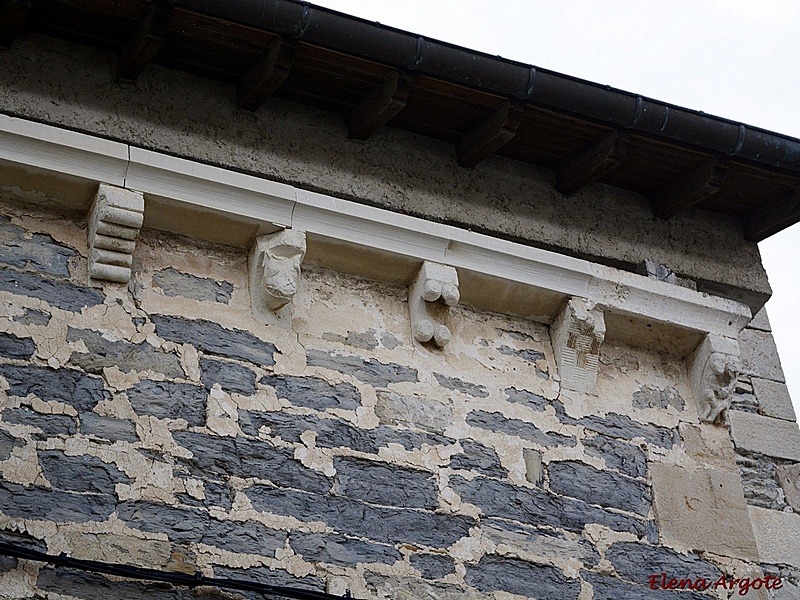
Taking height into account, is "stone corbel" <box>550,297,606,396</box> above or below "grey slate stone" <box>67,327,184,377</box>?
above

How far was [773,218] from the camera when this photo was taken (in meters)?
4.94

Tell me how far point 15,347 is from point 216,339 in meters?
0.68

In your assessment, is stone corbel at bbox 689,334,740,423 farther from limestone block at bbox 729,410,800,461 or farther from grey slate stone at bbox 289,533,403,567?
grey slate stone at bbox 289,533,403,567

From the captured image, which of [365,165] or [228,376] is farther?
[365,165]

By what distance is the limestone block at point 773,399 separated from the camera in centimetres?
486

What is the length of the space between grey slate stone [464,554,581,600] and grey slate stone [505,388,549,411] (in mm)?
636

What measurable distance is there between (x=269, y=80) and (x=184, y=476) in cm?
151

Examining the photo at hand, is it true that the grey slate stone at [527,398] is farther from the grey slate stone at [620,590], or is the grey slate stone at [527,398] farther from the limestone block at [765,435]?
the limestone block at [765,435]

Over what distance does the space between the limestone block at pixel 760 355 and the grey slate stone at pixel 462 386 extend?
1.43m

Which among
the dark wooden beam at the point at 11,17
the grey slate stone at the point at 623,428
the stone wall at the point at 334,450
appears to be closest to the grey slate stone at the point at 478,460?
the stone wall at the point at 334,450

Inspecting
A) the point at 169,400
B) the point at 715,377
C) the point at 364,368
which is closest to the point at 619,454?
the point at 715,377

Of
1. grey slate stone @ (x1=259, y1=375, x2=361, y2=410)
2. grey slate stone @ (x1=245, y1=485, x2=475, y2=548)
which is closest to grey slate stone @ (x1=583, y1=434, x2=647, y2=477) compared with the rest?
grey slate stone @ (x1=245, y1=485, x2=475, y2=548)

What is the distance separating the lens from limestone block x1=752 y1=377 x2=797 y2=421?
4863 mm

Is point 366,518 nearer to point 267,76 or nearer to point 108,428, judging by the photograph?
point 108,428
